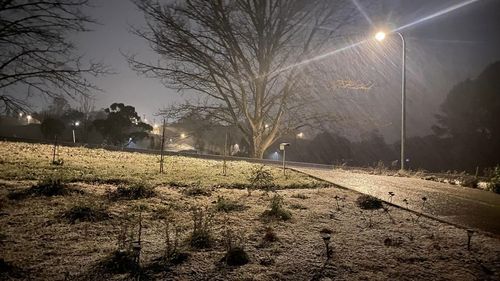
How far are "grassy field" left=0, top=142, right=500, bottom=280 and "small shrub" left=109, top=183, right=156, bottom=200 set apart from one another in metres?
0.02

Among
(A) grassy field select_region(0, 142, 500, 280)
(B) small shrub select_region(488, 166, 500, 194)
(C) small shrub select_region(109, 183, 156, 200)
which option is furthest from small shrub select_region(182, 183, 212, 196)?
(B) small shrub select_region(488, 166, 500, 194)

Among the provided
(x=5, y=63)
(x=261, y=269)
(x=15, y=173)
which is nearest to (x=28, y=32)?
(x=5, y=63)

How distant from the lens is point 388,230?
452 cm

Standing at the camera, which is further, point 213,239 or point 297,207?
point 297,207

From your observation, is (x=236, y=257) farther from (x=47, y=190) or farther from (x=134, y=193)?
(x=47, y=190)

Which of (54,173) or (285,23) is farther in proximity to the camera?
(285,23)

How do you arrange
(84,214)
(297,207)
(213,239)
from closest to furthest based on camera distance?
(213,239), (84,214), (297,207)

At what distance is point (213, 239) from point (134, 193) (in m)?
2.69

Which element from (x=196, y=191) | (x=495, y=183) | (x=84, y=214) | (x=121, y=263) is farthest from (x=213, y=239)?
(x=495, y=183)

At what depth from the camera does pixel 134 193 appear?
5.97 meters

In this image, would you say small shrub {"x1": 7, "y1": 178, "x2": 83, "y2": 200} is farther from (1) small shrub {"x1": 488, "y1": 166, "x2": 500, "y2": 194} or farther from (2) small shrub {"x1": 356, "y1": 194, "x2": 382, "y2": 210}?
(1) small shrub {"x1": 488, "y1": 166, "x2": 500, "y2": 194}

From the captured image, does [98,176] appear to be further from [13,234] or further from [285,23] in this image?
[285,23]

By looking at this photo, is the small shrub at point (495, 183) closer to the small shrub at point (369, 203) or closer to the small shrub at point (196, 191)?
the small shrub at point (369, 203)

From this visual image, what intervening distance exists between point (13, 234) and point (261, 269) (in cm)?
297
